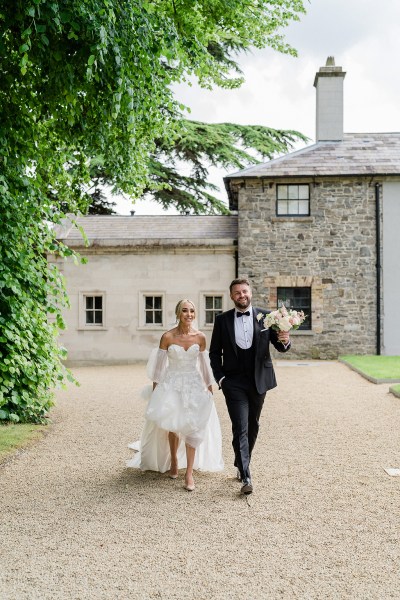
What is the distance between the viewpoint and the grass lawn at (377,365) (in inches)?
546

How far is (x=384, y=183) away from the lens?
19609mm

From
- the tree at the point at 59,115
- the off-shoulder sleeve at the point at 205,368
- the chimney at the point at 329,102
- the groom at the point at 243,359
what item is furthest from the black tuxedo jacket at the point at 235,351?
the chimney at the point at 329,102

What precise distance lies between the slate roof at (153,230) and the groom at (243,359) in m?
14.1

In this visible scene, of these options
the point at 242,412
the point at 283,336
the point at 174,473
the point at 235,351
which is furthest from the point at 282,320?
the point at 174,473

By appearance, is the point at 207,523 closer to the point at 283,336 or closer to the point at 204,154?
the point at 283,336

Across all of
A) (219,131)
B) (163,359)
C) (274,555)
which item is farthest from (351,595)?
(219,131)

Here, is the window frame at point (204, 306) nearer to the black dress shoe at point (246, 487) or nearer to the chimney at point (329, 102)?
the chimney at point (329, 102)

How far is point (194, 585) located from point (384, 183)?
704 inches

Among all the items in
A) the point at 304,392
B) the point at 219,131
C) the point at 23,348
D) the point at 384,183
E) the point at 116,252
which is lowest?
the point at 304,392

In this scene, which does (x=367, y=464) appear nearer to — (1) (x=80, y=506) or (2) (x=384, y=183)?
(1) (x=80, y=506)

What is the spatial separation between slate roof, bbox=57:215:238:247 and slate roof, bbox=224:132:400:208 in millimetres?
1325

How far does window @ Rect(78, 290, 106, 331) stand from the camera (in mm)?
20000

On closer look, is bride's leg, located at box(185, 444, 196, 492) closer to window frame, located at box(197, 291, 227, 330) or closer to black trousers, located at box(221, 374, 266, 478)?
black trousers, located at box(221, 374, 266, 478)

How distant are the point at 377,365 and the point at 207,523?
1232 cm
